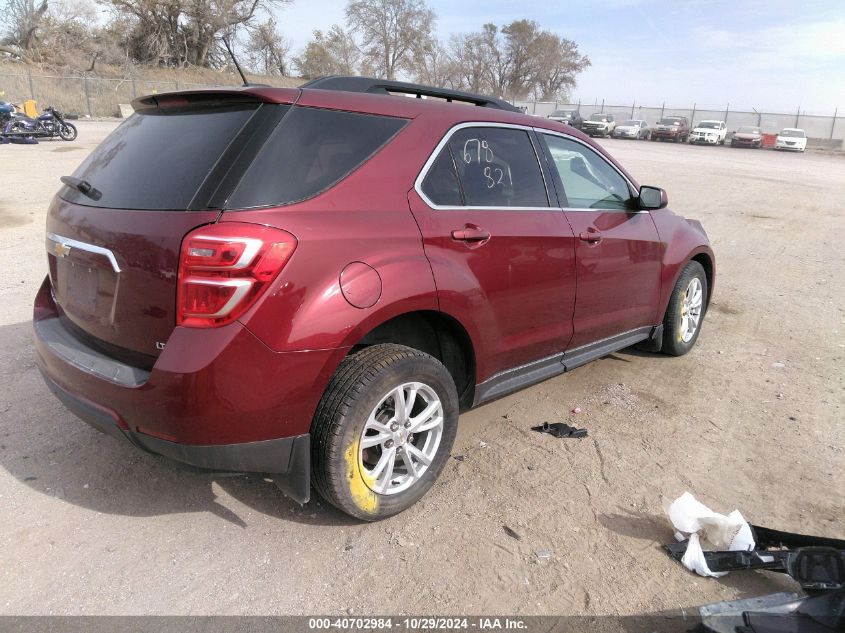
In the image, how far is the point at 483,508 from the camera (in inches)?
116

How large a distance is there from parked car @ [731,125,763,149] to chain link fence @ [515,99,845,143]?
416 inches

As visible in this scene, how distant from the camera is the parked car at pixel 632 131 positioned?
46.0m

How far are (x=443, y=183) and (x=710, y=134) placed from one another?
47.3m

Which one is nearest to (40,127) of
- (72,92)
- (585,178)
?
(72,92)

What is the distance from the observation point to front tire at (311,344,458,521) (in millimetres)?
2498

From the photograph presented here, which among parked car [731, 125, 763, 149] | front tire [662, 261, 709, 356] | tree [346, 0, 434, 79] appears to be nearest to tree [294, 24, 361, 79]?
tree [346, 0, 434, 79]

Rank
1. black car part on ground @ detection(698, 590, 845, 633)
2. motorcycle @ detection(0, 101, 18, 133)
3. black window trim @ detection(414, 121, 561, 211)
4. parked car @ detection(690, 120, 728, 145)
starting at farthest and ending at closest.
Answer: parked car @ detection(690, 120, 728, 145) → motorcycle @ detection(0, 101, 18, 133) → black window trim @ detection(414, 121, 561, 211) → black car part on ground @ detection(698, 590, 845, 633)

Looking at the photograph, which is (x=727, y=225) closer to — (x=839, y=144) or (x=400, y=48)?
(x=839, y=144)

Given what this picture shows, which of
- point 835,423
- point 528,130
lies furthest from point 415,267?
point 835,423

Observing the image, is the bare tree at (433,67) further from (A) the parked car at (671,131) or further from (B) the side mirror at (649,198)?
(B) the side mirror at (649,198)

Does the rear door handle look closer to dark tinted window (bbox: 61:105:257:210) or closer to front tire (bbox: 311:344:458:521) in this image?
front tire (bbox: 311:344:458:521)

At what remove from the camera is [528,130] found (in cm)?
354

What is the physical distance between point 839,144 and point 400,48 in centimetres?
3966

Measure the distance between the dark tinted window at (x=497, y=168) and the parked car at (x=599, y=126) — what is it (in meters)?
43.3
